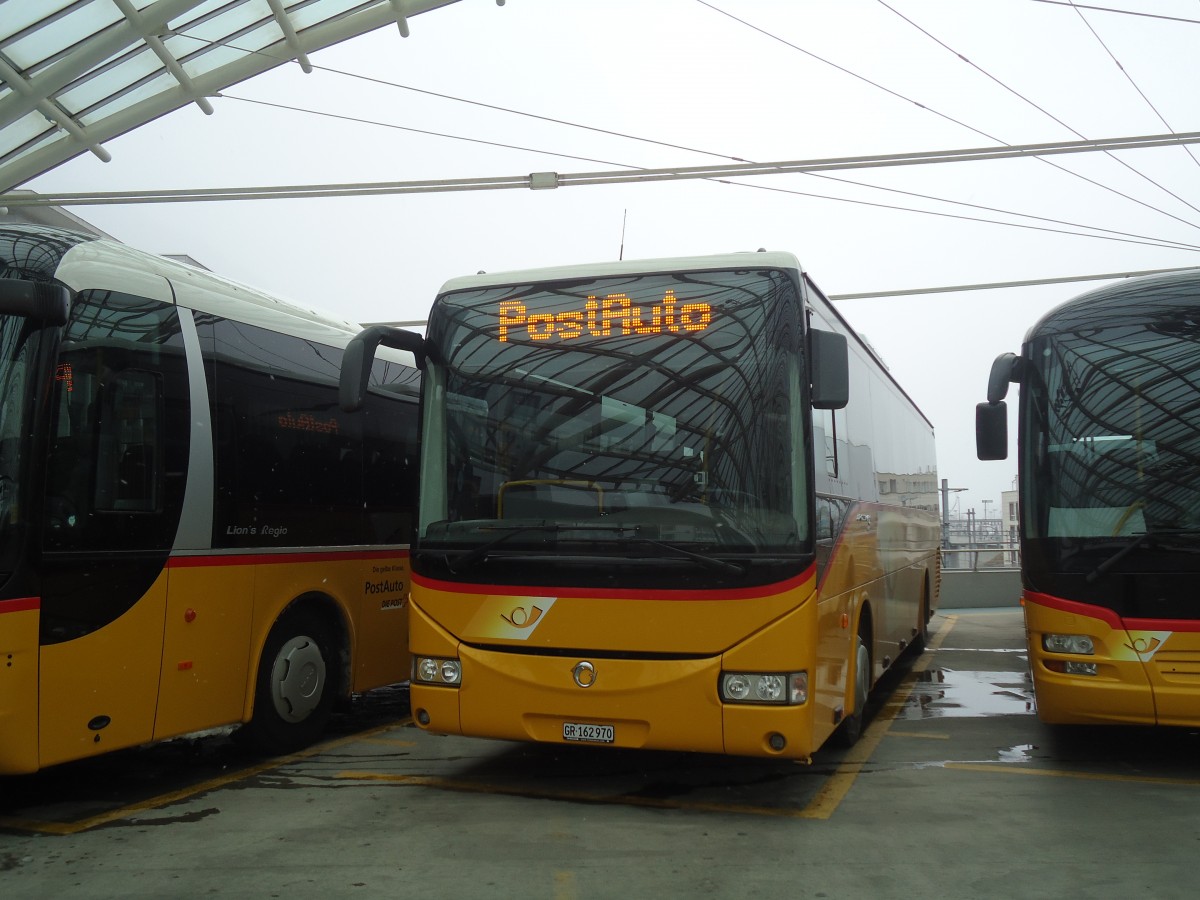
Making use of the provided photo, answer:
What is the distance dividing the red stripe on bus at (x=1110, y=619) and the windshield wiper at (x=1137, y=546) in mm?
205

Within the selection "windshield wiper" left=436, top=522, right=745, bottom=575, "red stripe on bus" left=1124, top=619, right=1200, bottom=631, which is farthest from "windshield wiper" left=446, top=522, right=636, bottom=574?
"red stripe on bus" left=1124, top=619, right=1200, bottom=631

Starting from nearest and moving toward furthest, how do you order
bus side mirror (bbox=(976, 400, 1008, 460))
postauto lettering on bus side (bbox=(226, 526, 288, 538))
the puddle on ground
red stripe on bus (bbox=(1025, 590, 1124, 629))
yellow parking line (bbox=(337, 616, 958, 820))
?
yellow parking line (bbox=(337, 616, 958, 820)) < red stripe on bus (bbox=(1025, 590, 1124, 629)) < postauto lettering on bus side (bbox=(226, 526, 288, 538)) < bus side mirror (bbox=(976, 400, 1008, 460)) < the puddle on ground

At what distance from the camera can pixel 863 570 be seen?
820 centimetres

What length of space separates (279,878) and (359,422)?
446 centimetres

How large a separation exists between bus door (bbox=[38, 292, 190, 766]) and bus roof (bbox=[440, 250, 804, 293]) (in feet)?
6.20

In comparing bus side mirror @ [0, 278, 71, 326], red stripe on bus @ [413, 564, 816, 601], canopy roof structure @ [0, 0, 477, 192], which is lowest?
red stripe on bus @ [413, 564, 816, 601]

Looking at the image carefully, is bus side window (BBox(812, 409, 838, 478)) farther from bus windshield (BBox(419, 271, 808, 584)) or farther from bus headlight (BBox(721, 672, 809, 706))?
bus headlight (BBox(721, 672, 809, 706))

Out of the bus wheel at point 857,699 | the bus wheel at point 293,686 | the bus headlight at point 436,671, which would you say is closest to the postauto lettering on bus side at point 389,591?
the bus wheel at point 293,686

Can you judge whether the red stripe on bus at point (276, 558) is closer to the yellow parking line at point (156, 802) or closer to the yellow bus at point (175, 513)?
the yellow bus at point (175, 513)

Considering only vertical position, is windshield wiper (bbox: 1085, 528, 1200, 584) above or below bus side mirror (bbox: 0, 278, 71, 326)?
below

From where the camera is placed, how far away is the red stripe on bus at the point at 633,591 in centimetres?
593

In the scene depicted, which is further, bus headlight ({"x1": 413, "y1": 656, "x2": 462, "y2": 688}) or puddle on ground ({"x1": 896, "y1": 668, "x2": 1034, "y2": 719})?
puddle on ground ({"x1": 896, "y1": 668, "x2": 1034, "y2": 719})

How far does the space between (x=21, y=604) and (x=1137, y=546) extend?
652cm

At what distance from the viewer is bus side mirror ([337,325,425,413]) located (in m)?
6.54
